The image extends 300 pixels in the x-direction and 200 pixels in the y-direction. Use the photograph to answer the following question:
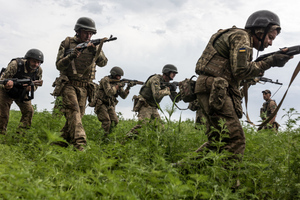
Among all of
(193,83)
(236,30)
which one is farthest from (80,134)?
(236,30)

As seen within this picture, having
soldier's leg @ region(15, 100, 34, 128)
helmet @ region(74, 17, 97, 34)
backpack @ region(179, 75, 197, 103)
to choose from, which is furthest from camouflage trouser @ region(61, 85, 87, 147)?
backpack @ region(179, 75, 197, 103)

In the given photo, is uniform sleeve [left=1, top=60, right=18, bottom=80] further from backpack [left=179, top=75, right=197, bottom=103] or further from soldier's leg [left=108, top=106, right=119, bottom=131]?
backpack [left=179, top=75, right=197, bottom=103]

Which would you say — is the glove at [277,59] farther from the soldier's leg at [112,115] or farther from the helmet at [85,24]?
the soldier's leg at [112,115]

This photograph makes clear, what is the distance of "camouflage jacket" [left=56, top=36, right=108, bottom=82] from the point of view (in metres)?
6.71

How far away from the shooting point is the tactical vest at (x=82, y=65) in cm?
682

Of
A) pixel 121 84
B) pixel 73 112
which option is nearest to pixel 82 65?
pixel 73 112

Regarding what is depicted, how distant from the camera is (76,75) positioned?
6.81m

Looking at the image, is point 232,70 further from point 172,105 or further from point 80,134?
point 80,134

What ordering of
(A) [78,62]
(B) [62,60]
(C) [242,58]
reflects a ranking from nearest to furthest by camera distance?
(C) [242,58], (B) [62,60], (A) [78,62]

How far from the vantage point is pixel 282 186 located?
12.5ft

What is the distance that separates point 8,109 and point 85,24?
3.08 meters

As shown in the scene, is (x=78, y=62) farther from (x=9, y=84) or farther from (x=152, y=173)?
(x=152, y=173)

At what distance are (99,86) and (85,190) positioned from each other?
25.2 ft

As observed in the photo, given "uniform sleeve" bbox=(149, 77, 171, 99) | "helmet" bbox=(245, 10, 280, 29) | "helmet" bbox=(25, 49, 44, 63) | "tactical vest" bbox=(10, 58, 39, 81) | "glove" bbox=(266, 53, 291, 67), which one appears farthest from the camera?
"uniform sleeve" bbox=(149, 77, 171, 99)
